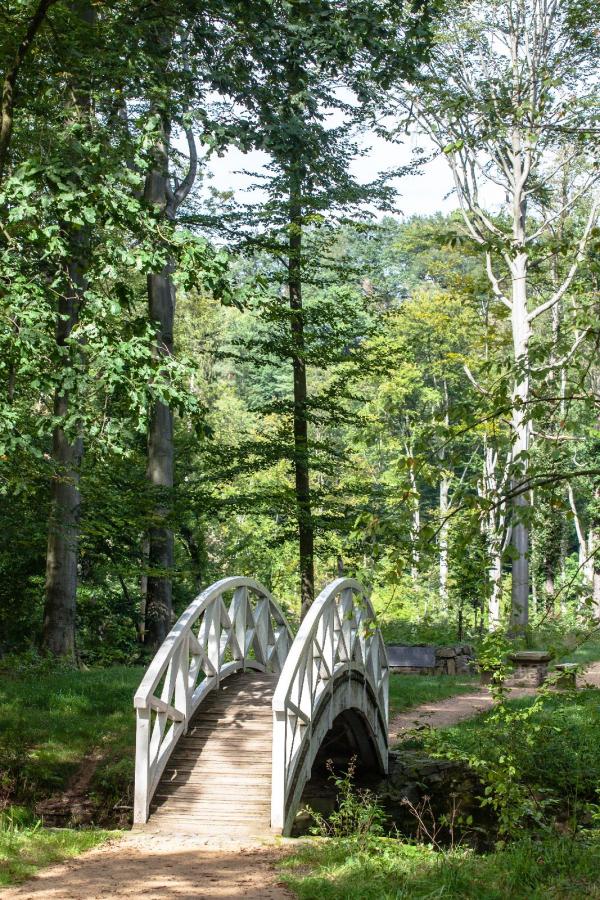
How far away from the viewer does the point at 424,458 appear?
17.7 feet

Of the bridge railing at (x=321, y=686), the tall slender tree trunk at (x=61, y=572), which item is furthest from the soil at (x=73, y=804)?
the tall slender tree trunk at (x=61, y=572)

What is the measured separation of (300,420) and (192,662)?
8180 millimetres

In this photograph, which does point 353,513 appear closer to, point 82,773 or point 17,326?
point 82,773

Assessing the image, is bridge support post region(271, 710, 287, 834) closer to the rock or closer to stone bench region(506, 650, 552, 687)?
stone bench region(506, 650, 552, 687)

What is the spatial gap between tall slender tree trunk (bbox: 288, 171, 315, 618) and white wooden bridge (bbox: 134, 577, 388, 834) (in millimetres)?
4719

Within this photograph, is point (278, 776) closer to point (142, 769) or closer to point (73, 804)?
point (142, 769)

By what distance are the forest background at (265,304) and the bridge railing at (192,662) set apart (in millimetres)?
1871

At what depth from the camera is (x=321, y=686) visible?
10.2 metres

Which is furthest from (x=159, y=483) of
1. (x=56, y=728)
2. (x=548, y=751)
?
(x=548, y=751)

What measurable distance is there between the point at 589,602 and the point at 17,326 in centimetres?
500

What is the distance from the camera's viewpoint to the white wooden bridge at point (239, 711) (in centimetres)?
810

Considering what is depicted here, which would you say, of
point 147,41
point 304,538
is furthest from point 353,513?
point 147,41

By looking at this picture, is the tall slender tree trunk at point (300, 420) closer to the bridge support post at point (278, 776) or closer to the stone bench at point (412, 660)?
the stone bench at point (412, 660)

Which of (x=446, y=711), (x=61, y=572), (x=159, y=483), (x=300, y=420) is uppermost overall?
(x=300, y=420)
